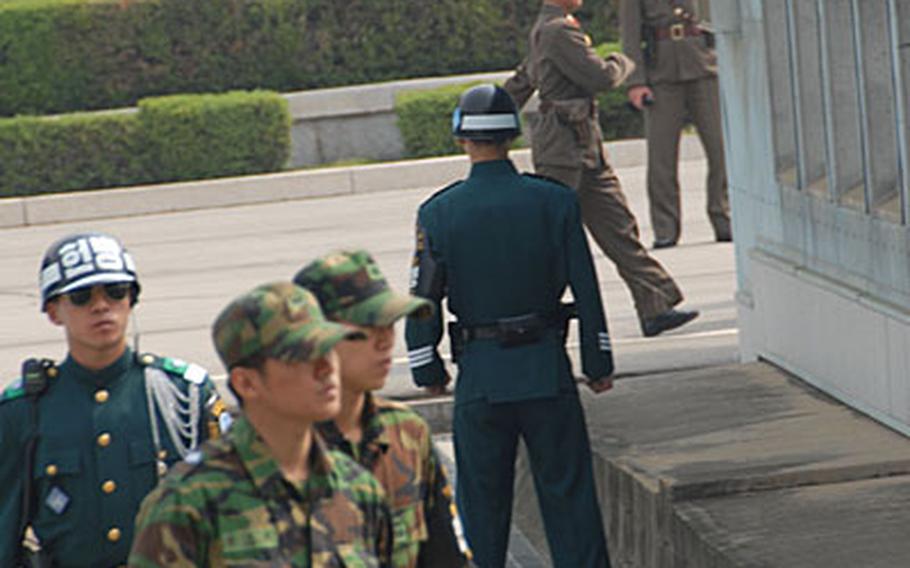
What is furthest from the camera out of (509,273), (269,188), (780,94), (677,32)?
(269,188)

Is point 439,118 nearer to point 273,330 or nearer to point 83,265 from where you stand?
point 83,265

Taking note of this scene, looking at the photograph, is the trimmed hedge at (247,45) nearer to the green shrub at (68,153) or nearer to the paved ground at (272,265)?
the green shrub at (68,153)

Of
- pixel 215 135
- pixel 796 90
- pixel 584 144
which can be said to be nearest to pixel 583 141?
pixel 584 144

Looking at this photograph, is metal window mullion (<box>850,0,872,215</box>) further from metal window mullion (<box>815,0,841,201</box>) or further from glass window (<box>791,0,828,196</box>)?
glass window (<box>791,0,828,196</box>)

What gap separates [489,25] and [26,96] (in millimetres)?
4824

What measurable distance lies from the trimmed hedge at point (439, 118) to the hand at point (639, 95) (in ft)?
25.2

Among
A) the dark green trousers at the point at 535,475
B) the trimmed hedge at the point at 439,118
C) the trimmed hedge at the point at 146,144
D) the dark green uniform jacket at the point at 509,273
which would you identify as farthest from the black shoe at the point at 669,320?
the trimmed hedge at the point at 146,144

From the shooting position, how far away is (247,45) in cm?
2694

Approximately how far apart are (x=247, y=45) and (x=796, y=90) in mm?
16946

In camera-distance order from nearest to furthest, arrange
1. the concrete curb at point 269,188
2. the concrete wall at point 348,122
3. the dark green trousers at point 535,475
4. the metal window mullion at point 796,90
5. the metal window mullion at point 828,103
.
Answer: the dark green trousers at point 535,475, the metal window mullion at point 828,103, the metal window mullion at point 796,90, the concrete curb at point 269,188, the concrete wall at point 348,122

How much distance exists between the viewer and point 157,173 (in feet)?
81.5

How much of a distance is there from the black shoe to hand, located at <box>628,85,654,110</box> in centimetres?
325

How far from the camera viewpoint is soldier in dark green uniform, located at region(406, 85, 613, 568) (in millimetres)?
8375

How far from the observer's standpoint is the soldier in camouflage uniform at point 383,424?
16.8 ft
